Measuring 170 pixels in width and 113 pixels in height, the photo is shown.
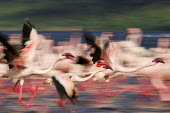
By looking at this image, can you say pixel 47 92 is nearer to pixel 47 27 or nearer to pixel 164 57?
pixel 164 57

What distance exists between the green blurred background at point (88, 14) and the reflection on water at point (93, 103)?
294 ft

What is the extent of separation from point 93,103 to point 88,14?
11043 centimetres

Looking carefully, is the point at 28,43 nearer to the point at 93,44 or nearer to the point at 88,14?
the point at 93,44

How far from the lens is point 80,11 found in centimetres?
12912

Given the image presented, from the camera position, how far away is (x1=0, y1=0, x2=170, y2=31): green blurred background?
114188 millimetres

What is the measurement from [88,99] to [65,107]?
1.95 m

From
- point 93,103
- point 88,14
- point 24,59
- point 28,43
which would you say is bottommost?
point 88,14

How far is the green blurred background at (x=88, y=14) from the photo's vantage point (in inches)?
4496

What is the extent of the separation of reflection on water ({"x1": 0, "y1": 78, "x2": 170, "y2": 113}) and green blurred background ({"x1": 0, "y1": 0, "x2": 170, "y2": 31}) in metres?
89.7

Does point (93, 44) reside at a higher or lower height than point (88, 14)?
higher

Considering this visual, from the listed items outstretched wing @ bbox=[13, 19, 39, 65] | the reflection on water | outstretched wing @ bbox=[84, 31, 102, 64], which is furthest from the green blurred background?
outstretched wing @ bbox=[84, 31, 102, 64]

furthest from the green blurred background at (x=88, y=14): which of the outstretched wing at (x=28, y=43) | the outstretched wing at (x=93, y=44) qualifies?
the outstretched wing at (x=93, y=44)

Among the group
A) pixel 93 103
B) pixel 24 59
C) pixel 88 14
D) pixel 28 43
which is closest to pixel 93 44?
pixel 93 103

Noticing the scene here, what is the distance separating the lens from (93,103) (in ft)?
53.9
